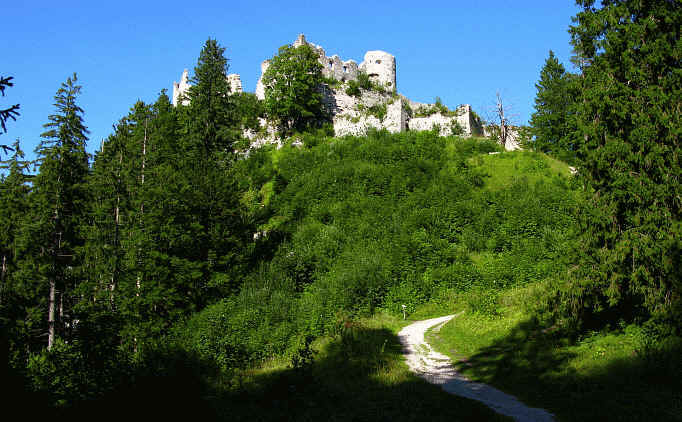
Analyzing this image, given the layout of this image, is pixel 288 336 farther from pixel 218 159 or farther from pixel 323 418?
pixel 218 159

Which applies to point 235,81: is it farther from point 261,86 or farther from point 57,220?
point 57,220

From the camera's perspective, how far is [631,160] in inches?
528

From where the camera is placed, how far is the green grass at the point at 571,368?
30.0 feet

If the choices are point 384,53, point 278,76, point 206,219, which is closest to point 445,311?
point 206,219

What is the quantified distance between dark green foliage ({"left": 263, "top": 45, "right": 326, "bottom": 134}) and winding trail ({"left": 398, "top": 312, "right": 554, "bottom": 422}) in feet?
106

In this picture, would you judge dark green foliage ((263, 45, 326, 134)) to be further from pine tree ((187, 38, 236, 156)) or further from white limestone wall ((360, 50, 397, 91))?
white limestone wall ((360, 50, 397, 91))

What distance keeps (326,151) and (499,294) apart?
82.8 ft

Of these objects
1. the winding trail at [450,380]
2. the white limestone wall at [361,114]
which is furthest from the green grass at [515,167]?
the winding trail at [450,380]

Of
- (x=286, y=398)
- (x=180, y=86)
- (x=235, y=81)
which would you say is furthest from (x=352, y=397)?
(x=180, y=86)

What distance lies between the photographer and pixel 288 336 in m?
21.9

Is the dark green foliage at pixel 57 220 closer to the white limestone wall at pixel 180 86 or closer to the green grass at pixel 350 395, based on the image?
the green grass at pixel 350 395

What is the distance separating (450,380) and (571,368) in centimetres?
309

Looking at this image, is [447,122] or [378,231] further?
[447,122]

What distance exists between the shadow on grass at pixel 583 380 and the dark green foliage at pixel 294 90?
123 ft
